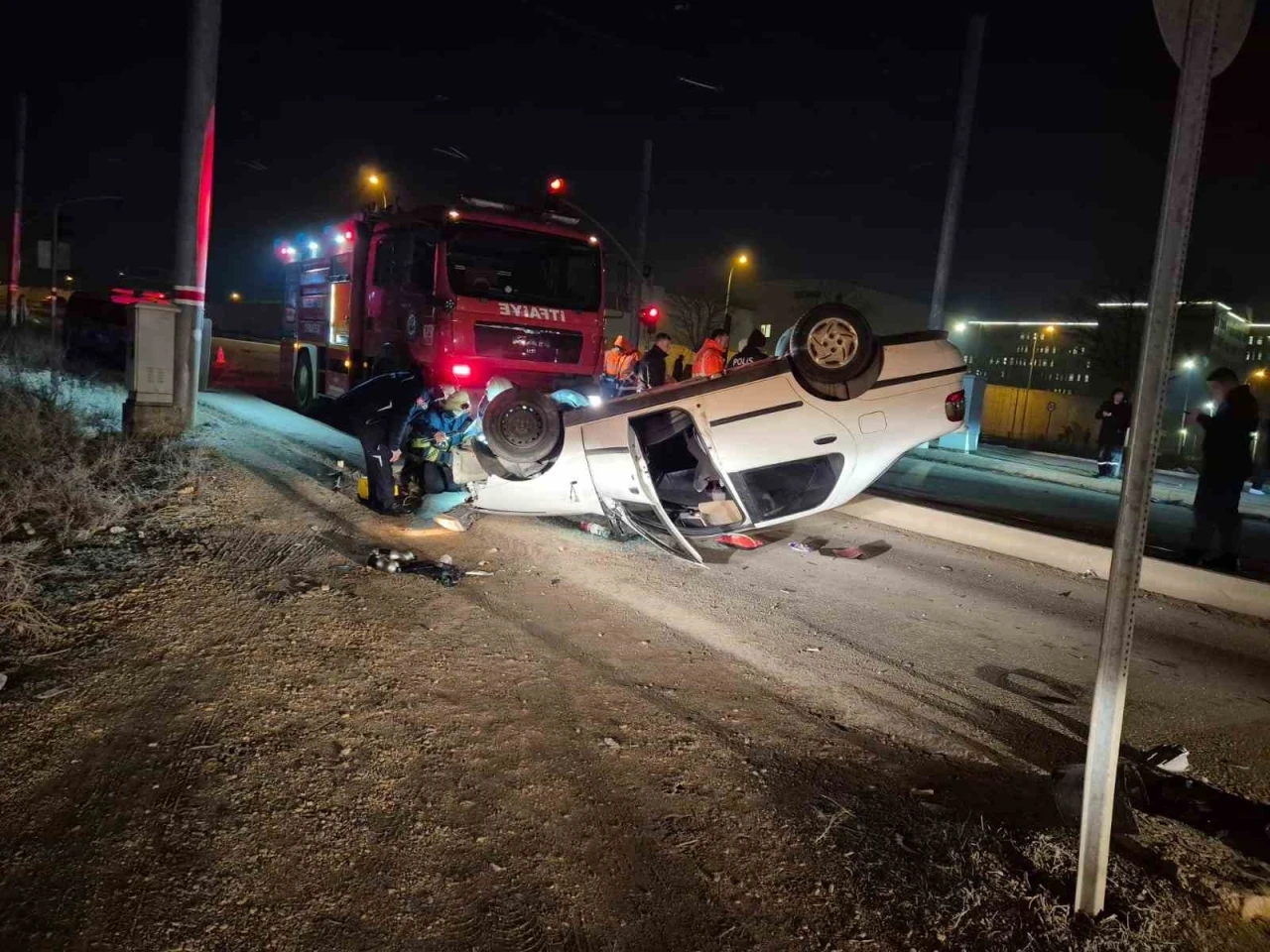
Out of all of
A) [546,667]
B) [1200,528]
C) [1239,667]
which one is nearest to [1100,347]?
[1200,528]

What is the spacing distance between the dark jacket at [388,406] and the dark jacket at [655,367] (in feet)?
16.8

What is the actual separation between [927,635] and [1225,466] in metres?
3.85

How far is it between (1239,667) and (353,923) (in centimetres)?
536

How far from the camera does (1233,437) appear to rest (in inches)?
287

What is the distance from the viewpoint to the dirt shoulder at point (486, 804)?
8.35 feet

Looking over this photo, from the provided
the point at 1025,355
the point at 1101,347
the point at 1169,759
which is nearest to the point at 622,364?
the point at 1169,759

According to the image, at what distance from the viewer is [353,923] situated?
98.0 inches

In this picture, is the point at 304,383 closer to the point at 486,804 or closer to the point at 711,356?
the point at 711,356

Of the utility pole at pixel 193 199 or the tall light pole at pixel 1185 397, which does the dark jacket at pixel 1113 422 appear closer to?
the tall light pole at pixel 1185 397

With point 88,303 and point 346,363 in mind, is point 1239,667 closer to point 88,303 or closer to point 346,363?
point 346,363

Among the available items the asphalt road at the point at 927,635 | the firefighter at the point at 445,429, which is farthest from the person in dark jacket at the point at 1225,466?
the firefighter at the point at 445,429

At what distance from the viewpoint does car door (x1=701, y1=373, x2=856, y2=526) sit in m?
5.79

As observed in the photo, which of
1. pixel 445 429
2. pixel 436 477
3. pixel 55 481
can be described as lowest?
pixel 55 481

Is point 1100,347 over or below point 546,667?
over
